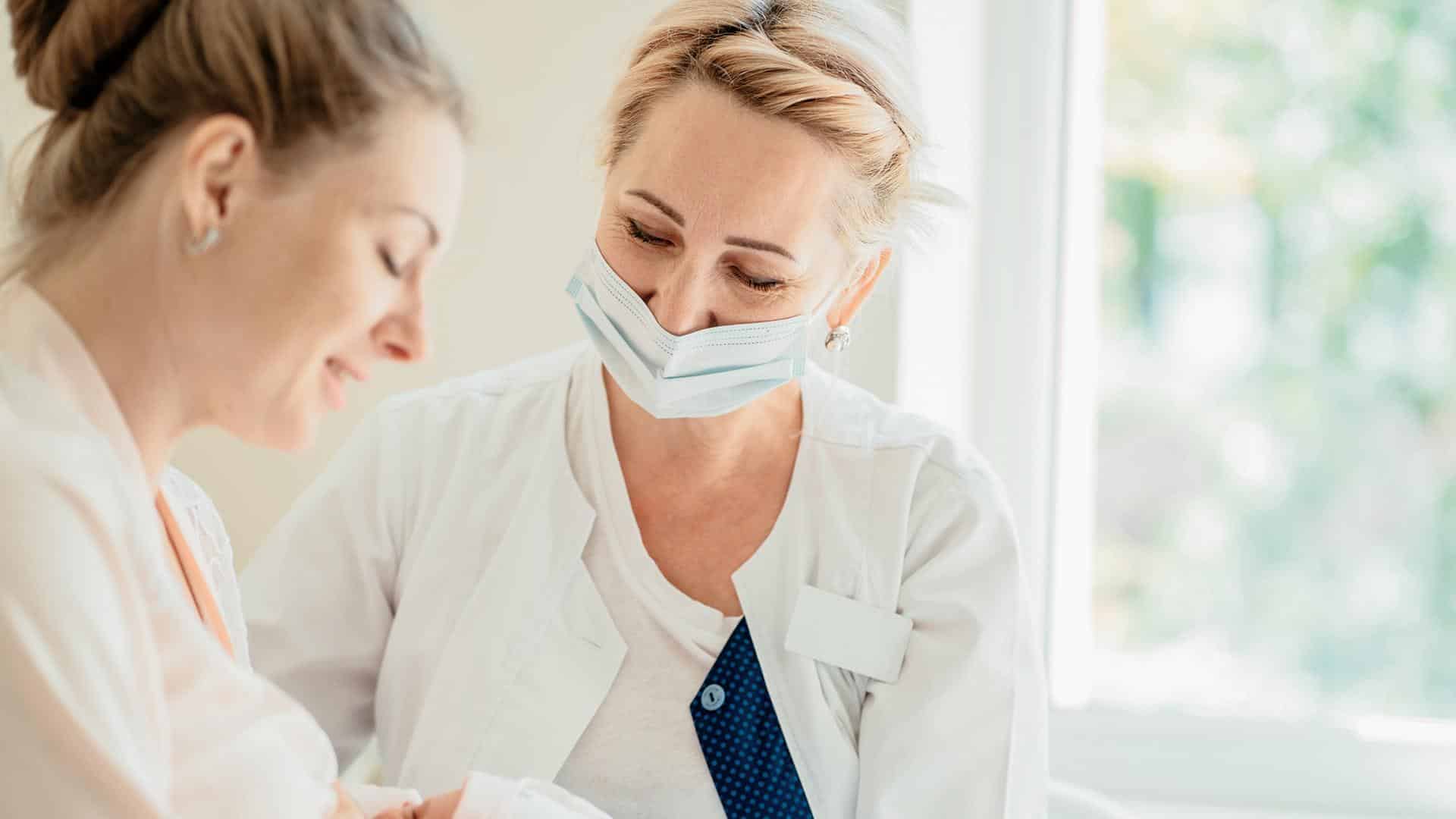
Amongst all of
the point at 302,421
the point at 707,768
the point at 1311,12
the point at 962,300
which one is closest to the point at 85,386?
the point at 302,421

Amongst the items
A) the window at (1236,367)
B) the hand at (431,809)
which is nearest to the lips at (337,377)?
the hand at (431,809)

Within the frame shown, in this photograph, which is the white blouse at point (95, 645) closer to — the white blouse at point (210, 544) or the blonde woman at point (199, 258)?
the blonde woman at point (199, 258)

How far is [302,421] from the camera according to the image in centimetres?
85

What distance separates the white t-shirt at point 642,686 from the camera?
1.49m

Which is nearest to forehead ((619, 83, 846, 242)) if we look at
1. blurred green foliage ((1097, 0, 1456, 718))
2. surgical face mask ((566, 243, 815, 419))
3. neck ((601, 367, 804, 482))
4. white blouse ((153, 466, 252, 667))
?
surgical face mask ((566, 243, 815, 419))

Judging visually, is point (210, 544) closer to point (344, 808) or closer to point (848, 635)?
point (344, 808)

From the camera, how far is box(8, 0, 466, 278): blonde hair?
789 millimetres

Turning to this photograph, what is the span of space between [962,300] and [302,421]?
1.63m

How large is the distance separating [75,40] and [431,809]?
2.18 ft

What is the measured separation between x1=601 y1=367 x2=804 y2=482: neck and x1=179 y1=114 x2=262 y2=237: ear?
0.85m

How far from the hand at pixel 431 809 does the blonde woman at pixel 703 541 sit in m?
0.34

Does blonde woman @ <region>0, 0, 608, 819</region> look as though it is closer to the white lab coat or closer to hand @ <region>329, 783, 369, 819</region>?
hand @ <region>329, 783, 369, 819</region>

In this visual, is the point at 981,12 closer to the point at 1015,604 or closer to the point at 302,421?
the point at 1015,604

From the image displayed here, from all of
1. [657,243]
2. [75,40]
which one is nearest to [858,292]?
[657,243]
